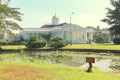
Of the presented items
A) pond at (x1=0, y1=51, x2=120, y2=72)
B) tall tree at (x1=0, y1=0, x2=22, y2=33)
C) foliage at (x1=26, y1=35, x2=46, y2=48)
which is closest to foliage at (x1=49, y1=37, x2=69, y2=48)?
foliage at (x1=26, y1=35, x2=46, y2=48)

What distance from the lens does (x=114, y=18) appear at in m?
66.3

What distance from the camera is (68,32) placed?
249 ft

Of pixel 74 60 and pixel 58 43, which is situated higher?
pixel 58 43

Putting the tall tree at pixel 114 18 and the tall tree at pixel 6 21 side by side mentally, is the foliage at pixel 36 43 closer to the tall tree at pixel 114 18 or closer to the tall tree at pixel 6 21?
the tall tree at pixel 114 18

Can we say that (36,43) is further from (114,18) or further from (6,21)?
(6,21)

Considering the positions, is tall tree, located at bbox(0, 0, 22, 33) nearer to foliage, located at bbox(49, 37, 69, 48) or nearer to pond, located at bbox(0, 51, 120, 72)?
pond, located at bbox(0, 51, 120, 72)

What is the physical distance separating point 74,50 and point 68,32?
2995 centimetres

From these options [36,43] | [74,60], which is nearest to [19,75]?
[74,60]

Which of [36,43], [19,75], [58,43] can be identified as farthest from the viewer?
[36,43]

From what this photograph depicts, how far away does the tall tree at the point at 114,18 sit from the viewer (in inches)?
2586

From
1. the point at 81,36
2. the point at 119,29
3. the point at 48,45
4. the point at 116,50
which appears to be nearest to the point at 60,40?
the point at 48,45

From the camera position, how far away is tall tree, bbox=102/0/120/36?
65688 millimetres

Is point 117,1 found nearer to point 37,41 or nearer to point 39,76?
point 37,41

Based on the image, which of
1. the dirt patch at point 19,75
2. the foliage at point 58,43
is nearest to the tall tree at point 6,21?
the dirt patch at point 19,75
